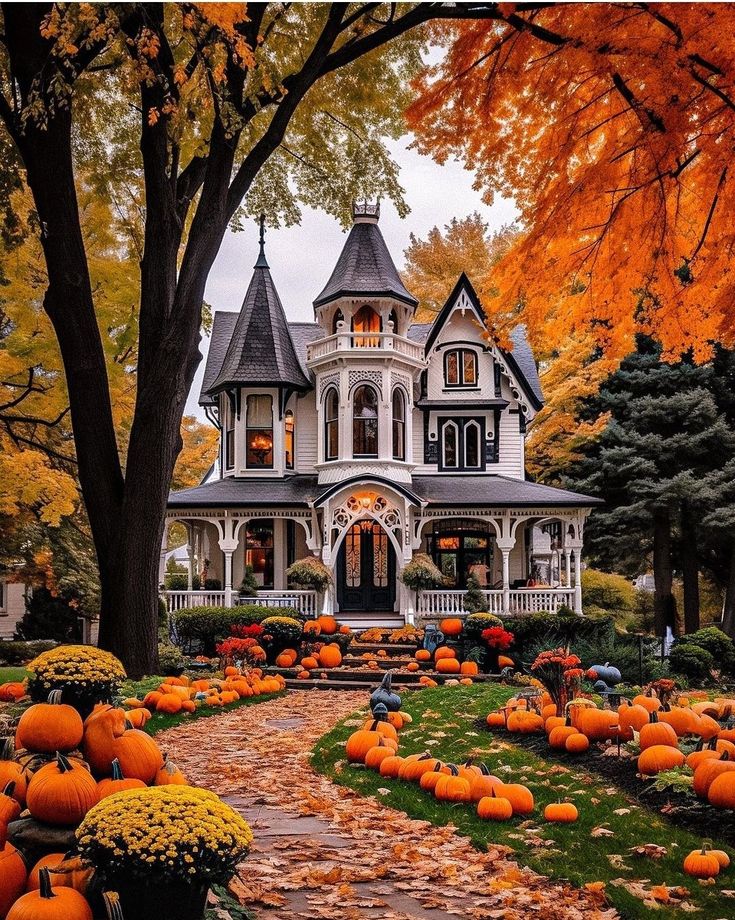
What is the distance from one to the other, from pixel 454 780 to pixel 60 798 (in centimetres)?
344

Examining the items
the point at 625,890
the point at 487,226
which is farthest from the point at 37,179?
the point at 487,226

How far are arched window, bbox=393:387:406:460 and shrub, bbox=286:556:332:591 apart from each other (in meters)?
4.16

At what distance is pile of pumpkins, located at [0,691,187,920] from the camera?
3.46 metres

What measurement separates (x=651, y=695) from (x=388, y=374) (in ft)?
51.5

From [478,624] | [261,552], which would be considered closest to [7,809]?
[478,624]

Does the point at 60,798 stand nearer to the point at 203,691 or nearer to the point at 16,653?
the point at 203,691

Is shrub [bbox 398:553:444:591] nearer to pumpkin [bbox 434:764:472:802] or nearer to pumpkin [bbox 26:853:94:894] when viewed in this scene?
pumpkin [bbox 434:764:472:802]

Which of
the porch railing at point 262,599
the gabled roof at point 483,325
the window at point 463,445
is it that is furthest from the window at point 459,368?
the porch railing at point 262,599

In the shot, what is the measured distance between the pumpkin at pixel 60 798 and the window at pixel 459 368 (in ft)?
72.4

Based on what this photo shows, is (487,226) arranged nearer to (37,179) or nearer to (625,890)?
(37,179)

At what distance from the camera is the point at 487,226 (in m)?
36.6

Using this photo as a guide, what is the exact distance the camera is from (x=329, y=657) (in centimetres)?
1738

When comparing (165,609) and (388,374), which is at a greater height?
(388,374)

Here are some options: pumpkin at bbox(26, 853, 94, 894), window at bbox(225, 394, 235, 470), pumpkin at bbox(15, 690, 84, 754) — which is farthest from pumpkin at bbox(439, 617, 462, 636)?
pumpkin at bbox(26, 853, 94, 894)
